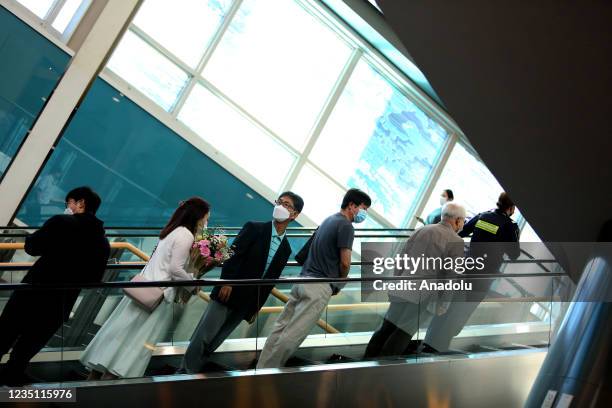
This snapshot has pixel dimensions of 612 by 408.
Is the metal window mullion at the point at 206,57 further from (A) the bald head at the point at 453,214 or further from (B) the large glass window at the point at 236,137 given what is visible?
(A) the bald head at the point at 453,214

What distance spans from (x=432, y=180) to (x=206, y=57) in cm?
514

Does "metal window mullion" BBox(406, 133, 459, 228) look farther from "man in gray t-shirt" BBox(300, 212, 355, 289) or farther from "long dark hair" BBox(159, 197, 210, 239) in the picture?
"long dark hair" BBox(159, 197, 210, 239)

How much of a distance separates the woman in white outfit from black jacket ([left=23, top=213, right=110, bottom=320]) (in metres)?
0.38

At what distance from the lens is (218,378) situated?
634 cm

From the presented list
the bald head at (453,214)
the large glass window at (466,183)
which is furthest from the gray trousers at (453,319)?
the large glass window at (466,183)

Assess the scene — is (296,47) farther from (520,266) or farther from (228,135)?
(520,266)

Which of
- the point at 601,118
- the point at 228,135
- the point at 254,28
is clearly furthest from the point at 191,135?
the point at 601,118

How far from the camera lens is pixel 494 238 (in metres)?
7.98

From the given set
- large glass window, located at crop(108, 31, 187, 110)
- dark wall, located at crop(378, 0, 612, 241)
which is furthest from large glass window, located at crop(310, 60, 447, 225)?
dark wall, located at crop(378, 0, 612, 241)

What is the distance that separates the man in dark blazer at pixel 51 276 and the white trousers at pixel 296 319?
59.9 inches

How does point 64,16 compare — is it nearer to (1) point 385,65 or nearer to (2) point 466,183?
(1) point 385,65

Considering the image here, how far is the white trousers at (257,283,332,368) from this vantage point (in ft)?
22.0

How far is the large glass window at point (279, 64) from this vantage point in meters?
14.7

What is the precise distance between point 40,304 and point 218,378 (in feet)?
4.86
